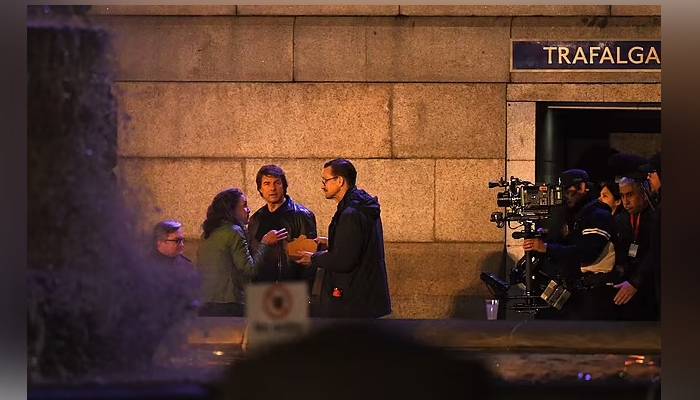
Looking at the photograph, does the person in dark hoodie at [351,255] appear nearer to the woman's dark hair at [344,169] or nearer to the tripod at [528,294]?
the woman's dark hair at [344,169]

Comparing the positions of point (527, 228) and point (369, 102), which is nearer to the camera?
point (369, 102)

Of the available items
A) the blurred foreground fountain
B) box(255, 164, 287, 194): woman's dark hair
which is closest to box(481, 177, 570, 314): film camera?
box(255, 164, 287, 194): woman's dark hair

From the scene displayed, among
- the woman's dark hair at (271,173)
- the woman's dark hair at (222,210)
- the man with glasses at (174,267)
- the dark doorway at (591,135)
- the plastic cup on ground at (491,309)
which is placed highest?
the dark doorway at (591,135)

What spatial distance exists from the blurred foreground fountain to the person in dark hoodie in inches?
28.7

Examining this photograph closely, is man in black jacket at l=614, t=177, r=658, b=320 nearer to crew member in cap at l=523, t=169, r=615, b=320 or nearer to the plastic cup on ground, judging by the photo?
crew member in cap at l=523, t=169, r=615, b=320

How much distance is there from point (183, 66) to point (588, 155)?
2052 mm

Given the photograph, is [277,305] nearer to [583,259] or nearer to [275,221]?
[275,221]

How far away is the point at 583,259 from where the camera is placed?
19.6 ft

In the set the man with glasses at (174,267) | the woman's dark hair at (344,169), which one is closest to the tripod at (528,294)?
the woman's dark hair at (344,169)

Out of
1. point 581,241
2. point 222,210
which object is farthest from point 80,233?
point 581,241

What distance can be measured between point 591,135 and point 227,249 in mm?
1901

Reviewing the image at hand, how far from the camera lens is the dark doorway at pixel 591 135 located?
18.8ft

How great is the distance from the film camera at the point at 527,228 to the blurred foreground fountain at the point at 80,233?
1639 millimetres

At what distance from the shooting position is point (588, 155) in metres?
5.71
